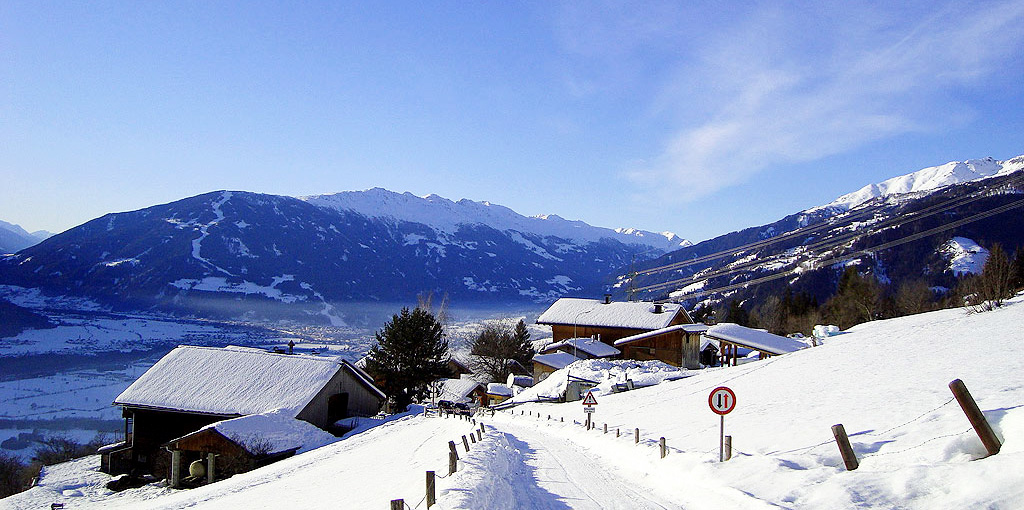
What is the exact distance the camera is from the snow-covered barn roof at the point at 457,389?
206ft

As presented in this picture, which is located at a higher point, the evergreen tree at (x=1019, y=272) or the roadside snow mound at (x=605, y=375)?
the evergreen tree at (x=1019, y=272)

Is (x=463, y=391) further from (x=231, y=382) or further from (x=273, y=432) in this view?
(x=273, y=432)

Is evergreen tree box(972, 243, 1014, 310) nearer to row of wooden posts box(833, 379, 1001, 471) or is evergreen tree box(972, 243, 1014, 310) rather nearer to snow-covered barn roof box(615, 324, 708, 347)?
snow-covered barn roof box(615, 324, 708, 347)

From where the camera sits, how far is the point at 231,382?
3922 centimetres

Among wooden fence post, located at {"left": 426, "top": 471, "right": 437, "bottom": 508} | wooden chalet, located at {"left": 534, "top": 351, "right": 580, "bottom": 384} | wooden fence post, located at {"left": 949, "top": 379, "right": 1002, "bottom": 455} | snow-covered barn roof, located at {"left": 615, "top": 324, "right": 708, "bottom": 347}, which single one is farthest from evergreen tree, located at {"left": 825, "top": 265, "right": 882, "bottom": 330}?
wooden fence post, located at {"left": 426, "top": 471, "right": 437, "bottom": 508}

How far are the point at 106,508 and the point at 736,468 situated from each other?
27.5m

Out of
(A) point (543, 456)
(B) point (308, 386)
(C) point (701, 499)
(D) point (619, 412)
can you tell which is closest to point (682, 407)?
(D) point (619, 412)

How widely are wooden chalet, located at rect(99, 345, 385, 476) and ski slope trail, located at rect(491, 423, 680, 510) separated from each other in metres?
24.4

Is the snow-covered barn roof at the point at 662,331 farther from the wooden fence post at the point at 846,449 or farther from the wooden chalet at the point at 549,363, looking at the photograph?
the wooden fence post at the point at 846,449

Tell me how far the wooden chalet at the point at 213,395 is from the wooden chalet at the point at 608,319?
32711 millimetres

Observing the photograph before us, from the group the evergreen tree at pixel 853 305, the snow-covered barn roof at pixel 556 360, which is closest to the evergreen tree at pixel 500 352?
the snow-covered barn roof at pixel 556 360

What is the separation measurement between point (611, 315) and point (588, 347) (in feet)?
23.0

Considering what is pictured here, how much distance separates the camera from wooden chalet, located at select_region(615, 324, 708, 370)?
58.1 meters

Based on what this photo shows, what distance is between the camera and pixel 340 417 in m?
41.9
